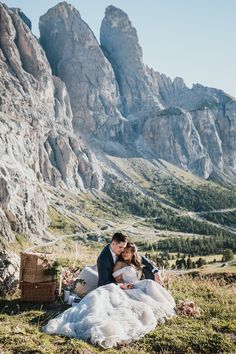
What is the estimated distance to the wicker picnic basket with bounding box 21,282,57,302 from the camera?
1509 cm

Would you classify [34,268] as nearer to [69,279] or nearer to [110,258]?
[69,279]

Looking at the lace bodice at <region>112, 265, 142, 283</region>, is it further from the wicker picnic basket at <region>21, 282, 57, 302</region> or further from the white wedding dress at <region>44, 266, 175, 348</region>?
the wicker picnic basket at <region>21, 282, 57, 302</region>

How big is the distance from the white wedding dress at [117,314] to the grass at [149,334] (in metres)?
0.32

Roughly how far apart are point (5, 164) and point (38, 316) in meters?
155

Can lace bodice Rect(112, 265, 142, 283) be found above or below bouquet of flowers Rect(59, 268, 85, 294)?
above

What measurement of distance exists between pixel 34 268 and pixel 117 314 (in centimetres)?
471

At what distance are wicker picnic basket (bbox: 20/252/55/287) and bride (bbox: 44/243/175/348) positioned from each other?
2.90 m

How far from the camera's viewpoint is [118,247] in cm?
1430

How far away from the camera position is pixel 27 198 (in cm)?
16100

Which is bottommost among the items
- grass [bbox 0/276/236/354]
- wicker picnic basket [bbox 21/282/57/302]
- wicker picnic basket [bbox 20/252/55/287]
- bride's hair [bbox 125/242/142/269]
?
A: grass [bbox 0/276/236/354]

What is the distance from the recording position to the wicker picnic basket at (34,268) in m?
15.2

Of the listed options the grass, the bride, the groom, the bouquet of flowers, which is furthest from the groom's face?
the grass

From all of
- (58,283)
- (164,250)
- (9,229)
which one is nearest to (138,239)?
(164,250)

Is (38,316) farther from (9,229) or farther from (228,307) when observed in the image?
(9,229)
